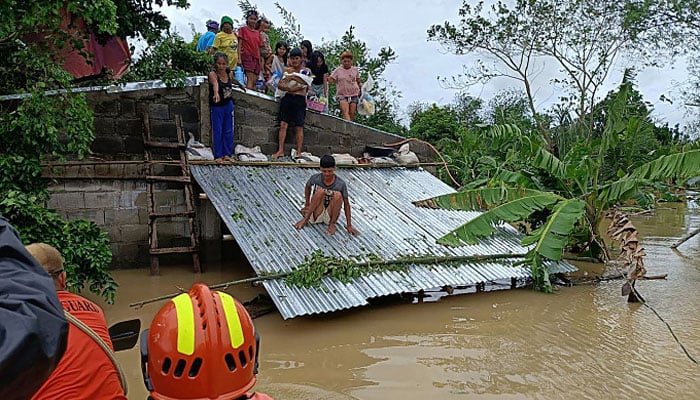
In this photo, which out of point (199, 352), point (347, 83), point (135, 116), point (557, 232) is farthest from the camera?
point (347, 83)

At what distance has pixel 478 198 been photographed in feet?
24.6

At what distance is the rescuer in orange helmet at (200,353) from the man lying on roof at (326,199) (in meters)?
5.07

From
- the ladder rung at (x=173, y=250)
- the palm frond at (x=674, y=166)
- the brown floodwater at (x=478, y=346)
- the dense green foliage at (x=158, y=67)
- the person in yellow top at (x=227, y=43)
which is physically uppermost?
the person in yellow top at (x=227, y=43)

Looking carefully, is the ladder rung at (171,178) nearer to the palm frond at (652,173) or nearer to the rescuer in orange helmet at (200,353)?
the palm frond at (652,173)

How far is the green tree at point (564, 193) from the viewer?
6645 mm

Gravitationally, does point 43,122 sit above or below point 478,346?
above

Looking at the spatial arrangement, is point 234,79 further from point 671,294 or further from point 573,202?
point 671,294

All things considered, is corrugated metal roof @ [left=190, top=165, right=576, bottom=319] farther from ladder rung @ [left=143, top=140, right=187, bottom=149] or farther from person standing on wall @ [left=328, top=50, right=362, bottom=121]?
person standing on wall @ [left=328, top=50, right=362, bottom=121]

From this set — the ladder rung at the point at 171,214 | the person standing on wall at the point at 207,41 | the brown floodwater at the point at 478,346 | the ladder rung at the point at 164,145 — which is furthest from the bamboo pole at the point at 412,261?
the person standing on wall at the point at 207,41

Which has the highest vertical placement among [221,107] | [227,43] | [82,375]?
[227,43]

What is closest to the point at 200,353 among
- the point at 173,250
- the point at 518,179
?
the point at 173,250

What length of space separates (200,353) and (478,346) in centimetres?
412

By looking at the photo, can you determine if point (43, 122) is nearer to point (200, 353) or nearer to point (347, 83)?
point (200, 353)

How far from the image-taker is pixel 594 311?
20.5ft
